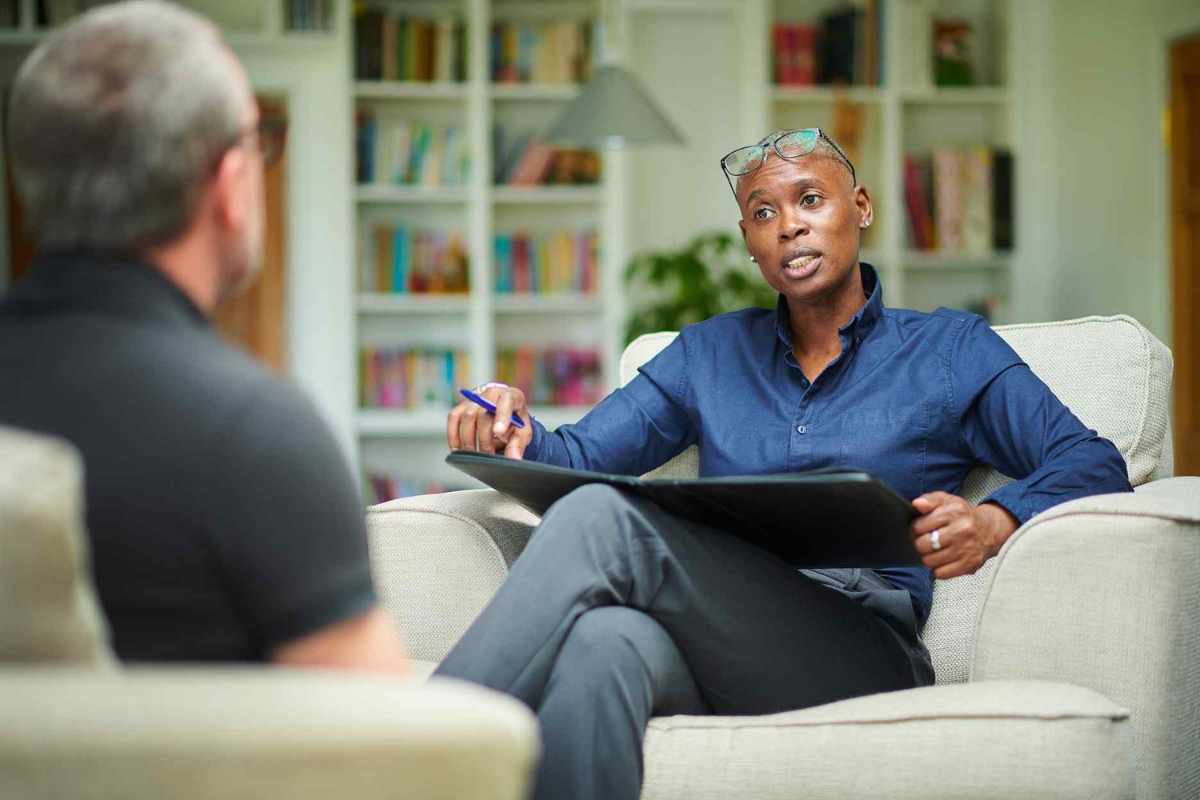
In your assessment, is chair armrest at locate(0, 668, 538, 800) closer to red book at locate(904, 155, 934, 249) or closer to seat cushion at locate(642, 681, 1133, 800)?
seat cushion at locate(642, 681, 1133, 800)

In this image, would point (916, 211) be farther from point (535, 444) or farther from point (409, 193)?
point (535, 444)

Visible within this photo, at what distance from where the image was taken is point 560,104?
5.97 meters

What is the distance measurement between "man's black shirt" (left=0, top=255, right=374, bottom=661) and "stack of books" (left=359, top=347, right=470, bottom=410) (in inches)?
193

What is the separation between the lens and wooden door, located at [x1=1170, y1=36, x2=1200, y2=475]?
5.00 meters

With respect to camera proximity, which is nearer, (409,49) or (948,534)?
(948,534)

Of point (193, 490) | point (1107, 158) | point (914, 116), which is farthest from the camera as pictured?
point (914, 116)

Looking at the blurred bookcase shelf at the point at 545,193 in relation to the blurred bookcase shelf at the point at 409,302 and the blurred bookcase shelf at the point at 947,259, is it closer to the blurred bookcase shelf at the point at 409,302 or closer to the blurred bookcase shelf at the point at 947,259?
the blurred bookcase shelf at the point at 409,302

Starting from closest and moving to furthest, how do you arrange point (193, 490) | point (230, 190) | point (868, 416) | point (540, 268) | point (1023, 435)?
point (193, 490), point (230, 190), point (1023, 435), point (868, 416), point (540, 268)

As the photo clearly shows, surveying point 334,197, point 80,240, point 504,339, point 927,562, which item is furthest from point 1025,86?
point 80,240

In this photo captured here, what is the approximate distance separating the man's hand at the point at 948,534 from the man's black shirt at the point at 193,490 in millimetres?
955

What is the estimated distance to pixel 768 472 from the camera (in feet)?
7.02

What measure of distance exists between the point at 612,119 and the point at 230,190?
350 cm

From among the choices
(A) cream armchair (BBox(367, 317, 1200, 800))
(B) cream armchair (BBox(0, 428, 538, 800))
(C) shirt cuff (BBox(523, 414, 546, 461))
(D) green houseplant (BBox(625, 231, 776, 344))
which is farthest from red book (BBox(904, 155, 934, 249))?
(B) cream armchair (BBox(0, 428, 538, 800))

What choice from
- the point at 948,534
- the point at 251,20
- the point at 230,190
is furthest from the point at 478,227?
the point at 230,190
